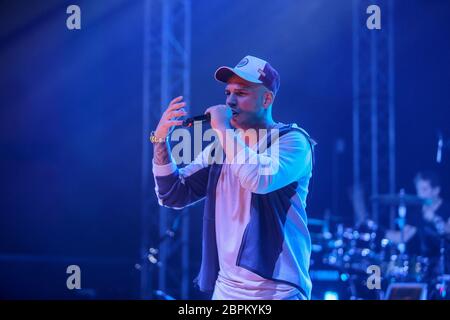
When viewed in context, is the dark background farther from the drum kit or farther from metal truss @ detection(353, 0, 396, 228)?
the drum kit

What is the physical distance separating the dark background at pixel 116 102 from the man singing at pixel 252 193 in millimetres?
6239

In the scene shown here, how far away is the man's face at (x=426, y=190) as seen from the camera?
277 inches

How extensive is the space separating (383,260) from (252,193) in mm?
4822

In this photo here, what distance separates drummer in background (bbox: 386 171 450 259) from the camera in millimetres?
6469

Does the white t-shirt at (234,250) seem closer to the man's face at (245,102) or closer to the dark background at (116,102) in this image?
the man's face at (245,102)

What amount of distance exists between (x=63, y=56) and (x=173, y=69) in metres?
1.83

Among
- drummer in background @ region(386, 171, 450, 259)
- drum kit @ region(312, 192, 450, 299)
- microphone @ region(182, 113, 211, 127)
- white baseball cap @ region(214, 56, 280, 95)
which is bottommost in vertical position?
drum kit @ region(312, 192, 450, 299)

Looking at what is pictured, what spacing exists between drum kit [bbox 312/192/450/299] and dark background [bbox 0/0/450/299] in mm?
1458

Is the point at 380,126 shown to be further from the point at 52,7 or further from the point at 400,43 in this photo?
the point at 52,7

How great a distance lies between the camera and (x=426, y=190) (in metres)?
7.14

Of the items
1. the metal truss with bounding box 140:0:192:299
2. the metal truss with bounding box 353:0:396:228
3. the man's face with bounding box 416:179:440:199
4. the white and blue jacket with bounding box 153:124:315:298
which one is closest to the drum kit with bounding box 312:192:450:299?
the man's face with bounding box 416:179:440:199

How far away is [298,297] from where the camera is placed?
2.30 meters

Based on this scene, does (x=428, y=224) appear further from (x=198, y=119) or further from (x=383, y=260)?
(x=198, y=119)
